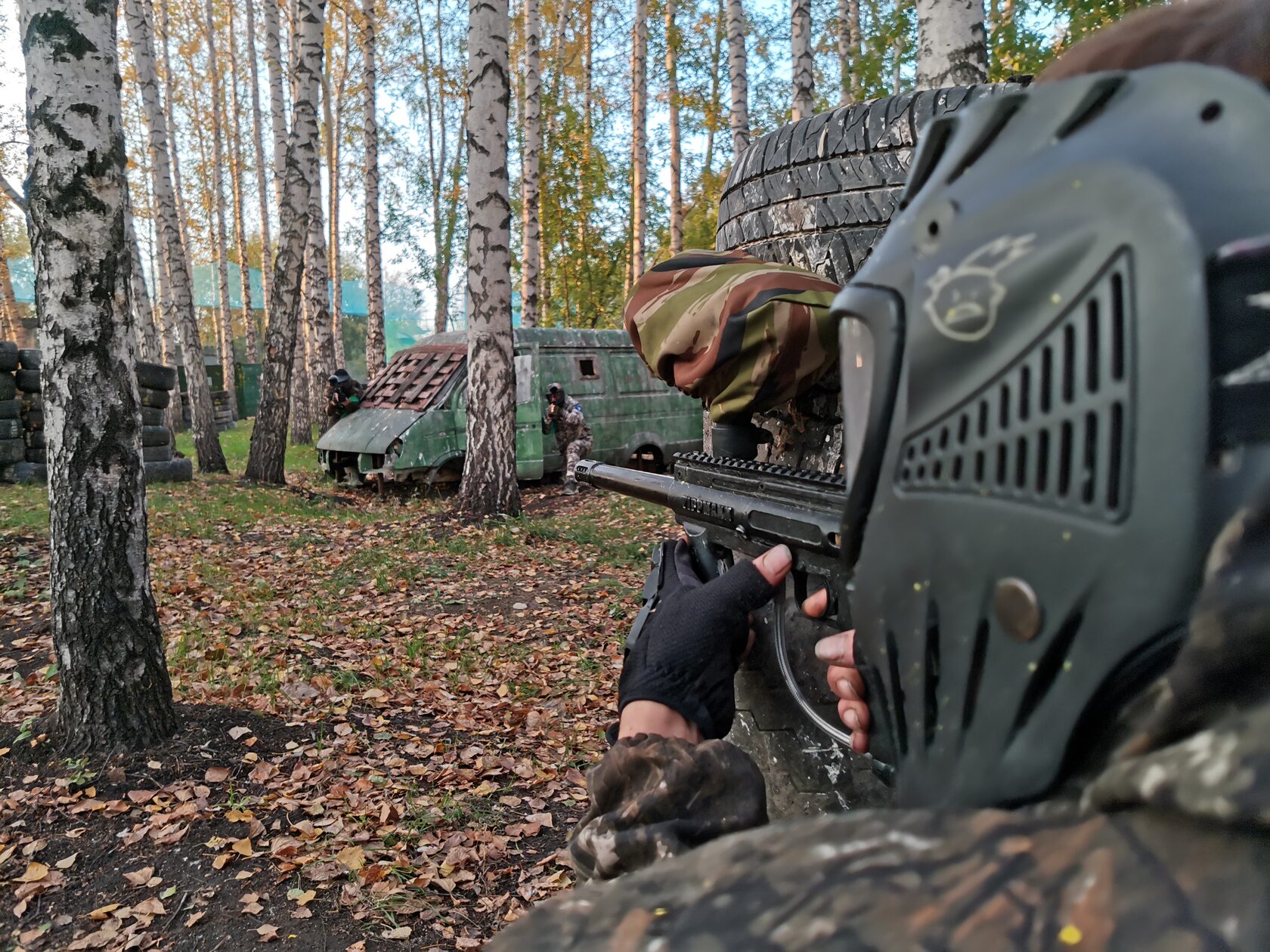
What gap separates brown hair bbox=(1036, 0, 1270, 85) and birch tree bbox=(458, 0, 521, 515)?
25.8 ft

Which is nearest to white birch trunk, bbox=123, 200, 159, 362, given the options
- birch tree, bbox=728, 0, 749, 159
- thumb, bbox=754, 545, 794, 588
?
birch tree, bbox=728, 0, 749, 159

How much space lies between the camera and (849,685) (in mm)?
1225

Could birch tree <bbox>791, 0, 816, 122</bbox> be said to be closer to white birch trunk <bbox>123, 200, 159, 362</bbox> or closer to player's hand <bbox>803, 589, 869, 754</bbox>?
white birch trunk <bbox>123, 200, 159, 362</bbox>

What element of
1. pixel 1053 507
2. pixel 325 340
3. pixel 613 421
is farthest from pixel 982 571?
pixel 325 340

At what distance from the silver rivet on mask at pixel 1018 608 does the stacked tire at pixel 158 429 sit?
38.4ft

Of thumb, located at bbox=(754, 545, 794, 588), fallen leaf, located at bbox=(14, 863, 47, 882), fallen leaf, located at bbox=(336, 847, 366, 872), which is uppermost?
thumb, located at bbox=(754, 545, 794, 588)

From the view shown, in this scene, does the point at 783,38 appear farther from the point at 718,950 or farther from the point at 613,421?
the point at 718,950

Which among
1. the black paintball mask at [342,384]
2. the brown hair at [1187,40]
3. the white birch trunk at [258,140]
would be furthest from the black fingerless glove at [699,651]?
the white birch trunk at [258,140]

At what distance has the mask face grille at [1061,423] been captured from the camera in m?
0.62

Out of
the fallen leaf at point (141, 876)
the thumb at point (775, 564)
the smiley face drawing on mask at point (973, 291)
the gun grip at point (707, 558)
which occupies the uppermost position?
the smiley face drawing on mask at point (973, 291)

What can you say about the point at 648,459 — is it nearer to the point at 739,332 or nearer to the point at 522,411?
the point at 522,411

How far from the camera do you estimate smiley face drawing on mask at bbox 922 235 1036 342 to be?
0.69 m

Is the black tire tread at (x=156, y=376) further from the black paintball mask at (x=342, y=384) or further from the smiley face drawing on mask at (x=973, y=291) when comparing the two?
the smiley face drawing on mask at (x=973, y=291)

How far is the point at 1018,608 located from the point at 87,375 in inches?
150
